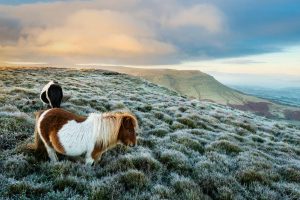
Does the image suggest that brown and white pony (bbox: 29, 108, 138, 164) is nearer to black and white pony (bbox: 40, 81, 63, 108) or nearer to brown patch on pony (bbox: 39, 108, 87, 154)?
brown patch on pony (bbox: 39, 108, 87, 154)

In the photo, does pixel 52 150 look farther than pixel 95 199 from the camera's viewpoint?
Yes

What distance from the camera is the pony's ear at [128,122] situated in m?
9.00

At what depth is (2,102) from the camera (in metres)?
17.4

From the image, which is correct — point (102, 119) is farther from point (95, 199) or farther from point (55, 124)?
point (95, 199)

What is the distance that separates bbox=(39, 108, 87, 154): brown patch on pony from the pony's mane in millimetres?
532

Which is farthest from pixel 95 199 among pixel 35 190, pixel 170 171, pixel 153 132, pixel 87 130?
pixel 153 132

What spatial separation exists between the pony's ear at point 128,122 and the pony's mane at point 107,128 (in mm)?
99

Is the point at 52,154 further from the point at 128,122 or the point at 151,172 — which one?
the point at 151,172

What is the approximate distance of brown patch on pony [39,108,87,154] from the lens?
849 cm

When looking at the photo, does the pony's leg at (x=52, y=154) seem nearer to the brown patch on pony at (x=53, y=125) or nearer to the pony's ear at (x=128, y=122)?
the brown patch on pony at (x=53, y=125)

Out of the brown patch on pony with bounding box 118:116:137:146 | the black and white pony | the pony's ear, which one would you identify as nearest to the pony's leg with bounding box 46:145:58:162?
the brown patch on pony with bounding box 118:116:137:146

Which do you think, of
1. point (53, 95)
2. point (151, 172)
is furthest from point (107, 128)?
point (53, 95)

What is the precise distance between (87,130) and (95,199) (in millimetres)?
2022

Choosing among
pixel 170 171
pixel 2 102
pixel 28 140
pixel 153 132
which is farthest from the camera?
pixel 2 102
